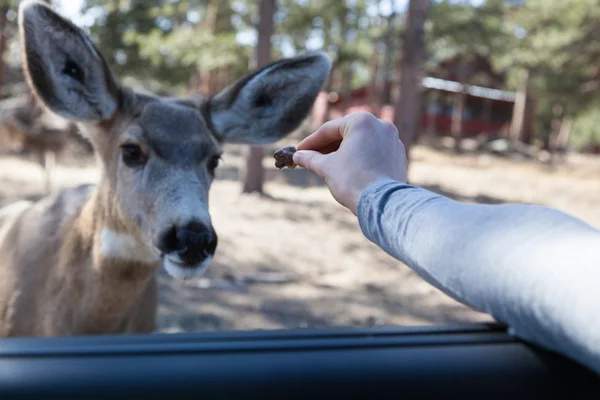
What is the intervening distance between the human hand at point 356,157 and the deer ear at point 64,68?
202 centimetres

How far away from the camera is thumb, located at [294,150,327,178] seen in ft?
4.73

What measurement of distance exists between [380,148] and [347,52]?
79.5ft

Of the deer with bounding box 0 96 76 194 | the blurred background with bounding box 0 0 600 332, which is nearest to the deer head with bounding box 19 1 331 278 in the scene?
the blurred background with bounding box 0 0 600 332

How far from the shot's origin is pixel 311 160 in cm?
147

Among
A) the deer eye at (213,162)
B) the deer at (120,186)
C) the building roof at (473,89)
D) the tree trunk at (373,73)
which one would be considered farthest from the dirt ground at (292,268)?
the building roof at (473,89)

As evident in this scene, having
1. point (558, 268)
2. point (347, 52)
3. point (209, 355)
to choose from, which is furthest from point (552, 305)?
point (347, 52)

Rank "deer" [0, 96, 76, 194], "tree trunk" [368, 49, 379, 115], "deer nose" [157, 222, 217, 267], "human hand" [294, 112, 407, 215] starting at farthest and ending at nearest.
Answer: "tree trunk" [368, 49, 379, 115], "deer" [0, 96, 76, 194], "deer nose" [157, 222, 217, 267], "human hand" [294, 112, 407, 215]

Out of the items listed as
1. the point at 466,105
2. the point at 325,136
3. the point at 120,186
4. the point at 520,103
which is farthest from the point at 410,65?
the point at 466,105

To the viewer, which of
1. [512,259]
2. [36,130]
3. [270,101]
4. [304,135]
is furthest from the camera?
[304,135]

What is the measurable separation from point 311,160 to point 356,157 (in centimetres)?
15

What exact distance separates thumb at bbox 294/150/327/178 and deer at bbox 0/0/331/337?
1.23 metres

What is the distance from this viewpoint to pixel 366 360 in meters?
1.09

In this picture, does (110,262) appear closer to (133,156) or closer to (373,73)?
(133,156)

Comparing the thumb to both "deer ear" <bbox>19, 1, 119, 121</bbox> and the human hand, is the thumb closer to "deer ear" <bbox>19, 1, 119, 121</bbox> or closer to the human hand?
the human hand
